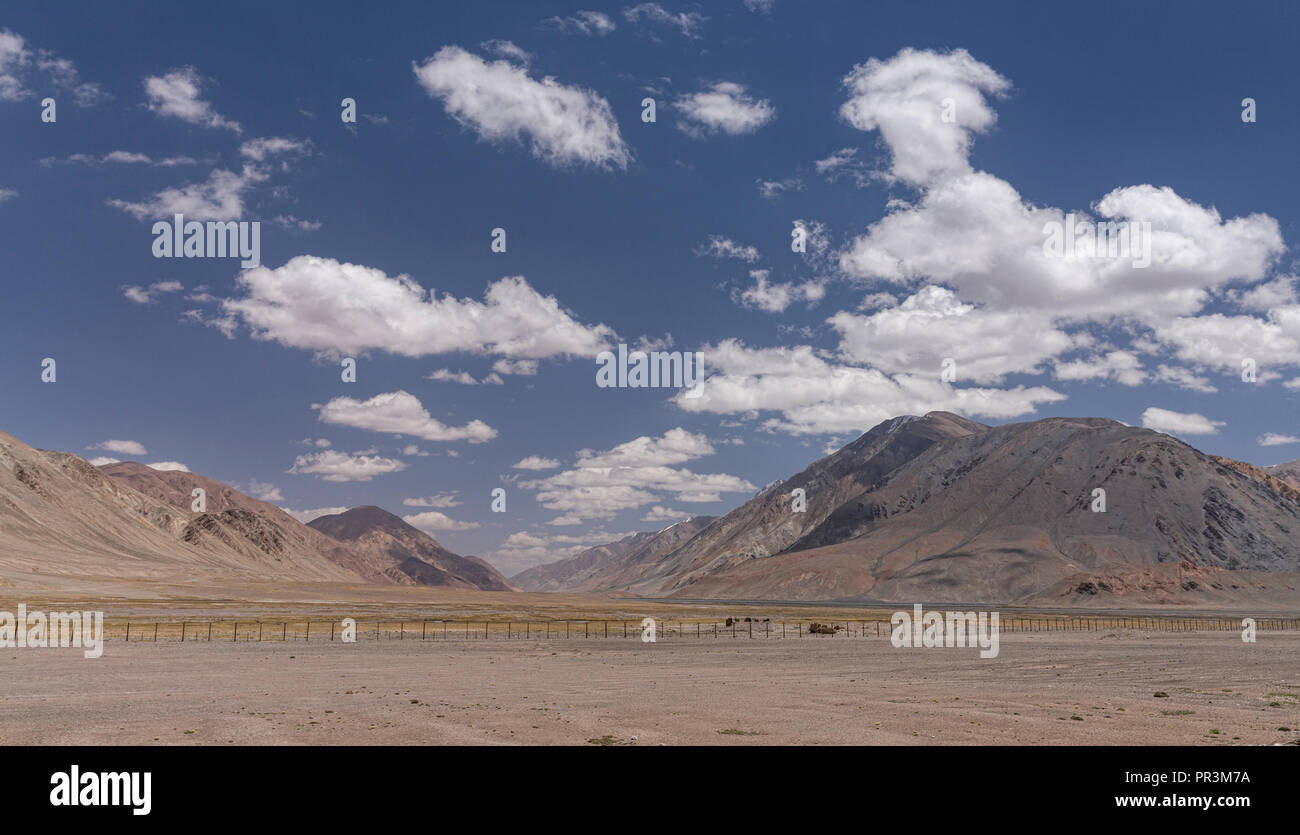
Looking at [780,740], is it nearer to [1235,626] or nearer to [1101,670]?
[1101,670]

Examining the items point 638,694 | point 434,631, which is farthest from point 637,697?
point 434,631

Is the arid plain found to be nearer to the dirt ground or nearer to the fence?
the dirt ground

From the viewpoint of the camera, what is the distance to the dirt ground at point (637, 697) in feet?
74.0

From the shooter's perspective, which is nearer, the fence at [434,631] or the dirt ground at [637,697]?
the dirt ground at [637,697]

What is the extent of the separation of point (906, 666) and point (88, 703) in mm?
38410

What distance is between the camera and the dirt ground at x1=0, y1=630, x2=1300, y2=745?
22.6 m

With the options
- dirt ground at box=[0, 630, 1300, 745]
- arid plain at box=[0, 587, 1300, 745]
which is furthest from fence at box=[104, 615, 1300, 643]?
dirt ground at box=[0, 630, 1300, 745]

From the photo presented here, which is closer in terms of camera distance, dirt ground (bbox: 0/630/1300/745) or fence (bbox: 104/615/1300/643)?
dirt ground (bbox: 0/630/1300/745)

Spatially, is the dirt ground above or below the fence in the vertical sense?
above

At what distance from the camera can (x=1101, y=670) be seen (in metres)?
46.7

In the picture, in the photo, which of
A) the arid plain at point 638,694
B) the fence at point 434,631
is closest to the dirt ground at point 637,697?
the arid plain at point 638,694

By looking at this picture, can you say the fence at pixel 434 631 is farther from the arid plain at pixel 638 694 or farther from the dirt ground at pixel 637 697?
the dirt ground at pixel 637 697
